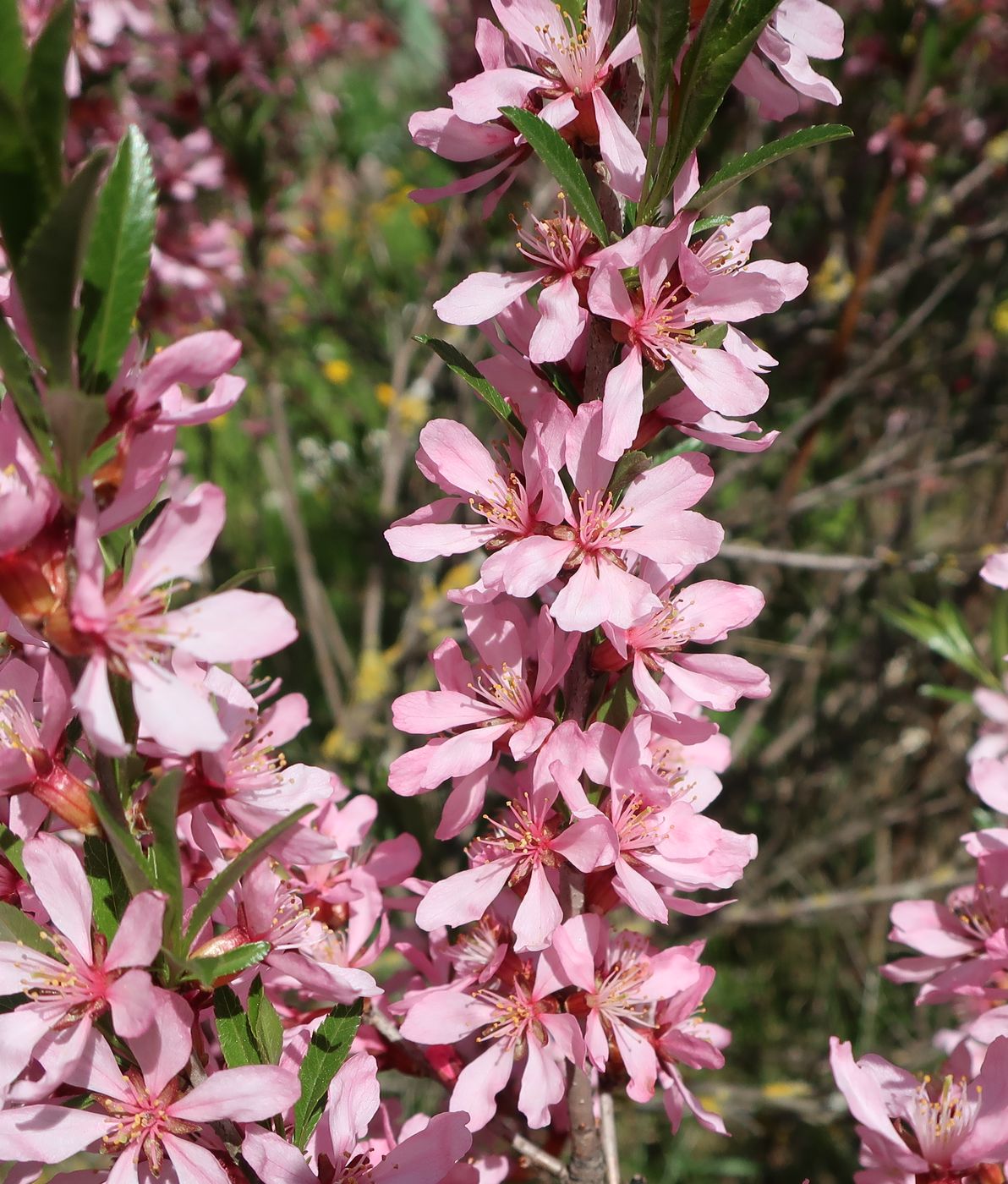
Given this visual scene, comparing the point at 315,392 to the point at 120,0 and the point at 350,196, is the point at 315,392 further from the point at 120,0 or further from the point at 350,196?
the point at 120,0

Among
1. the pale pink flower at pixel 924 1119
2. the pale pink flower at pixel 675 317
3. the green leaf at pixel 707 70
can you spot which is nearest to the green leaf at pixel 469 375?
the pale pink flower at pixel 675 317

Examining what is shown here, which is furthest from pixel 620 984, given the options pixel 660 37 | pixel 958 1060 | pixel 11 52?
pixel 11 52

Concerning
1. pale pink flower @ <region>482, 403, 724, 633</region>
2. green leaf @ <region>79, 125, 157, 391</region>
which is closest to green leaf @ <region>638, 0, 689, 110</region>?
pale pink flower @ <region>482, 403, 724, 633</region>

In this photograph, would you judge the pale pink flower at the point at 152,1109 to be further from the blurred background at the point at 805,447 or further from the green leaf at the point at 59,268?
the blurred background at the point at 805,447

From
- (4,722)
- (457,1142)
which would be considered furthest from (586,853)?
(4,722)

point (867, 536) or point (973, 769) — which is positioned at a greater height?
point (973, 769)
